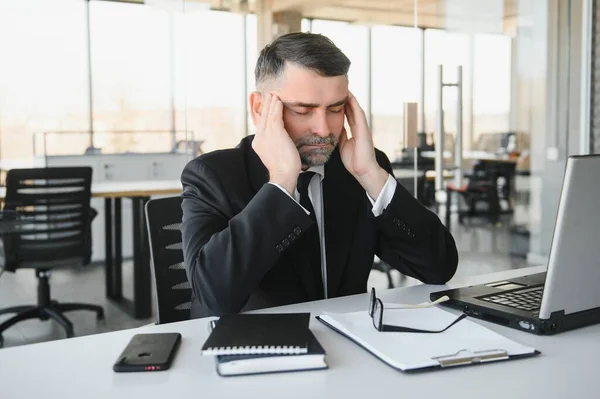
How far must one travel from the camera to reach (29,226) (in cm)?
384

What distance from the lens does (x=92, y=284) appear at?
14.3ft

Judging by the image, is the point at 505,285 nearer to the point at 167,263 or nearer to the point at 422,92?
the point at 167,263

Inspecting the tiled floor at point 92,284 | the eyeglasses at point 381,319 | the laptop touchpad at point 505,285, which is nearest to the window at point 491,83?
the tiled floor at point 92,284

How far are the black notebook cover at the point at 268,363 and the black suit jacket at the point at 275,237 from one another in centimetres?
38

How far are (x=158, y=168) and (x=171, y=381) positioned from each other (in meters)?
3.45

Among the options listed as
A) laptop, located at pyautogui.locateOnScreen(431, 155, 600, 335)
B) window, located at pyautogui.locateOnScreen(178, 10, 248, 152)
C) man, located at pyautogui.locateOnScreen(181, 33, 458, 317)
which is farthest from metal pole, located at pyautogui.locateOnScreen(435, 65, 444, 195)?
laptop, located at pyautogui.locateOnScreen(431, 155, 600, 335)

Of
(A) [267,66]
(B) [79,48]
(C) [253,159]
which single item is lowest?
(C) [253,159]

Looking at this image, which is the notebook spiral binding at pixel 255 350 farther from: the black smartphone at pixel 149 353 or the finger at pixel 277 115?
the finger at pixel 277 115

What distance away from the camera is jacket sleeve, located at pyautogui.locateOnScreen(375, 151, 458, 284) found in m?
1.72

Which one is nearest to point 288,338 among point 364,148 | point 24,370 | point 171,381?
point 171,381

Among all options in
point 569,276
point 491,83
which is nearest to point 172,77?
point 491,83

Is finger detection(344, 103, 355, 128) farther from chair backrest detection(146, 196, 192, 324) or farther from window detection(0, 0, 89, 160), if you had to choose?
window detection(0, 0, 89, 160)

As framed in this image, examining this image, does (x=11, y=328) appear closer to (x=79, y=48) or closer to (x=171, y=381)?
(x=79, y=48)

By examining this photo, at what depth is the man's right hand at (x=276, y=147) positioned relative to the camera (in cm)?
158
